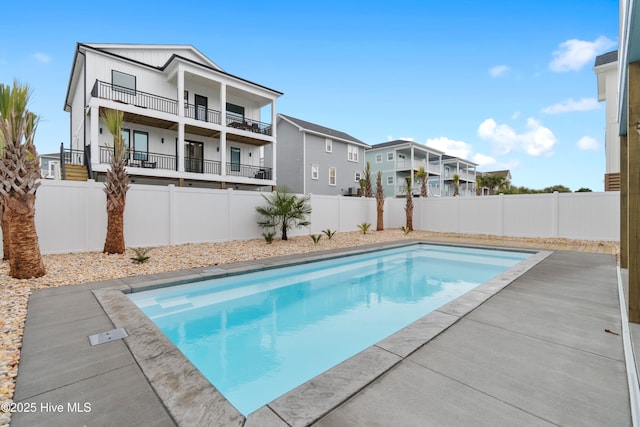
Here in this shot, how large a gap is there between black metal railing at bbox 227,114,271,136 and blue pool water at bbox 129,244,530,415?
1134 centimetres

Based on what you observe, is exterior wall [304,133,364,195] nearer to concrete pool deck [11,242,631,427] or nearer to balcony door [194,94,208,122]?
balcony door [194,94,208,122]

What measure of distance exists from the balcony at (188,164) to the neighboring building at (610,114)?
17644mm

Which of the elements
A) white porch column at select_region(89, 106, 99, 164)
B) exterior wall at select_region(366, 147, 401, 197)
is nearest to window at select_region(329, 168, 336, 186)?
exterior wall at select_region(366, 147, 401, 197)

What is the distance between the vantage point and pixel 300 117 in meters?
24.6

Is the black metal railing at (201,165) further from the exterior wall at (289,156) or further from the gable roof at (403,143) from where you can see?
the gable roof at (403,143)

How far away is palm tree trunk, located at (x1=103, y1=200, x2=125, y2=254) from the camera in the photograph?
790cm

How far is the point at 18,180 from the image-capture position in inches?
214

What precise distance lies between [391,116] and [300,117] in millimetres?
7703

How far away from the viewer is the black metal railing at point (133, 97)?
42.0ft

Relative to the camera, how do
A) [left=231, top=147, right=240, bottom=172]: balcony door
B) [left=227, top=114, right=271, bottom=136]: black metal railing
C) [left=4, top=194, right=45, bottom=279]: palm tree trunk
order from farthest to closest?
[left=231, top=147, right=240, bottom=172]: balcony door
[left=227, top=114, right=271, bottom=136]: black metal railing
[left=4, top=194, right=45, bottom=279]: palm tree trunk

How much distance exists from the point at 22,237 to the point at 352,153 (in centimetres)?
2285

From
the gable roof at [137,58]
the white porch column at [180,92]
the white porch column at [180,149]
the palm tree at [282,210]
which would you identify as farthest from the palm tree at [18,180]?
the gable roof at [137,58]

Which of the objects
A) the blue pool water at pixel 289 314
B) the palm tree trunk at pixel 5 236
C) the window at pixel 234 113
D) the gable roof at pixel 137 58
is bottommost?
the blue pool water at pixel 289 314

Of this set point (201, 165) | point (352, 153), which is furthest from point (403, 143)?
point (201, 165)
